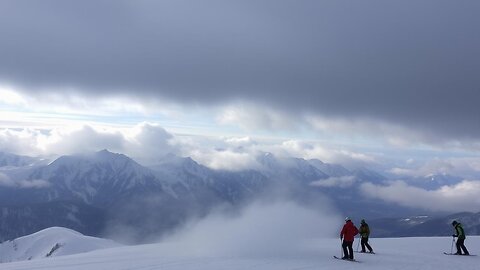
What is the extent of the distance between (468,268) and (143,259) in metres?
14.9

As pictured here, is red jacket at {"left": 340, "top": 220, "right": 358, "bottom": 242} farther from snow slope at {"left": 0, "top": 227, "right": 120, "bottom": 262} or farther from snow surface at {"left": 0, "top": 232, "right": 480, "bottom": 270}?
snow slope at {"left": 0, "top": 227, "right": 120, "bottom": 262}

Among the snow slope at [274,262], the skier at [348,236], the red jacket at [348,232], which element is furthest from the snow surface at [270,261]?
the red jacket at [348,232]

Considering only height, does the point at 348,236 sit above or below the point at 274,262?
above

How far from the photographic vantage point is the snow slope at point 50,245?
13200 cm

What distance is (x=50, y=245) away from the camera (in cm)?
15112

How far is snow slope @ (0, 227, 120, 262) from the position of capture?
433 ft

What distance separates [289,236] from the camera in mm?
28938

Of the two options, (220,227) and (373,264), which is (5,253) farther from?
(373,264)

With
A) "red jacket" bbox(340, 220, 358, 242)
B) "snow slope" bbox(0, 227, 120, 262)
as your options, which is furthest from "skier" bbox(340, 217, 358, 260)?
"snow slope" bbox(0, 227, 120, 262)

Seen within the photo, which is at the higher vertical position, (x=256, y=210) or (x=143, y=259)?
(x=256, y=210)

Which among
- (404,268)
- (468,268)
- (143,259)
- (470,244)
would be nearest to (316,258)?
(404,268)

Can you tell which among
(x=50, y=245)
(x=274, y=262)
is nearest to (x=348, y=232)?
(x=274, y=262)

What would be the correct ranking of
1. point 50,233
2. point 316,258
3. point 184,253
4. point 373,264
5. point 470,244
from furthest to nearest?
point 50,233 → point 470,244 → point 184,253 → point 316,258 → point 373,264

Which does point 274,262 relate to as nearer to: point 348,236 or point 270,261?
point 270,261
